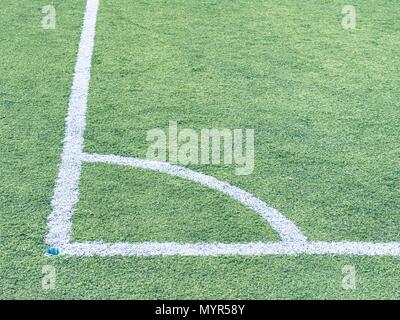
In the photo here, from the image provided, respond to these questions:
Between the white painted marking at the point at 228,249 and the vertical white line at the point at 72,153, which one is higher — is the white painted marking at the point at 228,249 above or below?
below

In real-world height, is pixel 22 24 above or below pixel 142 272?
above

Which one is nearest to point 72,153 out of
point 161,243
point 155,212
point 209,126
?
point 155,212

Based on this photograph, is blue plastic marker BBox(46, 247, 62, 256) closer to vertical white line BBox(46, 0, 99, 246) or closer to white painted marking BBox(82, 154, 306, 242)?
vertical white line BBox(46, 0, 99, 246)

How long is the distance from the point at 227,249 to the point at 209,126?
135 centimetres


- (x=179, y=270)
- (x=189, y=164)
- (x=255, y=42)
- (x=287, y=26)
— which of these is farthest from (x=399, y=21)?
(x=179, y=270)

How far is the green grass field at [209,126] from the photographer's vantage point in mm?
3746

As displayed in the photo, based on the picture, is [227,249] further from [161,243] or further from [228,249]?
[161,243]

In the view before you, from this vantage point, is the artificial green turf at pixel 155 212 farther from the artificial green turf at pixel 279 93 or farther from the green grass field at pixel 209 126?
the artificial green turf at pixel 279 93

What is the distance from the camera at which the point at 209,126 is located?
505cm

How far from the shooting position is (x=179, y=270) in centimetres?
375

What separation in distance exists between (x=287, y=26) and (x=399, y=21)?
1070mm

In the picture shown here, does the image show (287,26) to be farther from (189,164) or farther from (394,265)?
(394,265)

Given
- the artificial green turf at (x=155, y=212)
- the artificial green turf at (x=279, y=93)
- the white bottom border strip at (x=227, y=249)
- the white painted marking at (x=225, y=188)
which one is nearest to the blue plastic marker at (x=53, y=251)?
the white bottom border strip at (x=227, y=249)

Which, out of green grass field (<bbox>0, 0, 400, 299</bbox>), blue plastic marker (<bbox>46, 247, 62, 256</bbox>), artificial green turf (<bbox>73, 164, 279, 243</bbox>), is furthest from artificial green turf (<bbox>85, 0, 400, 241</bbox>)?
blue plastic marker (<bbox>46, 247, 62, 256</bbox>)
